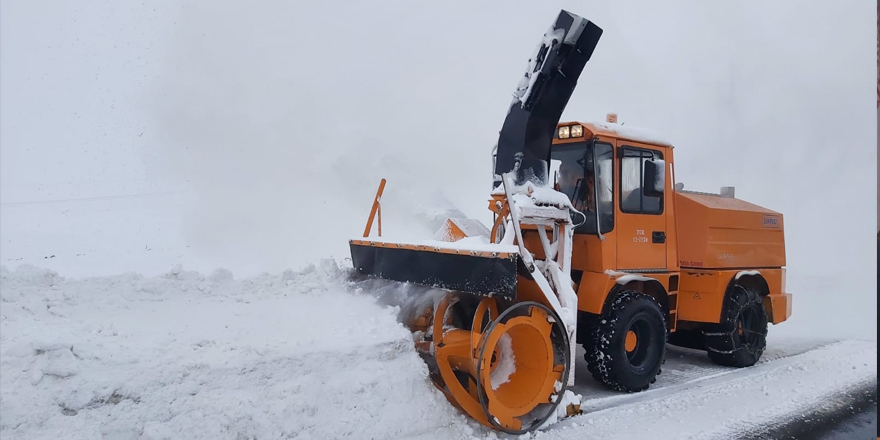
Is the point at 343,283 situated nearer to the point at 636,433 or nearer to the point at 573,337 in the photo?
the point at 573,337

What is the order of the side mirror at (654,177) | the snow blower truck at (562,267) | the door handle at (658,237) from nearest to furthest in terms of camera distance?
the snow blower truck at (562,267)
the side mirror at (654,177)
the door handle at (658,237)

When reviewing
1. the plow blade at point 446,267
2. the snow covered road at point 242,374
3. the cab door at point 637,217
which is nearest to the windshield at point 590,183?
the cab door at point 637,217

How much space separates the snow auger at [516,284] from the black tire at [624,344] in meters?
0.62

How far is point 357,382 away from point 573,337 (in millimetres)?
1818

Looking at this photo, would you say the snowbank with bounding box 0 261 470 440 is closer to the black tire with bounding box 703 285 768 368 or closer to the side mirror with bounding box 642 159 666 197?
the side mirror with bounding box 642 159 666 197

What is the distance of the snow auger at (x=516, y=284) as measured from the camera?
4.27 metres

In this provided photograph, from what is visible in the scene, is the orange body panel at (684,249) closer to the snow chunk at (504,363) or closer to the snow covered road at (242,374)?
the snow chunk at (504,363)

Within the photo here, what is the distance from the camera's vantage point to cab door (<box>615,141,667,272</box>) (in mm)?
5578

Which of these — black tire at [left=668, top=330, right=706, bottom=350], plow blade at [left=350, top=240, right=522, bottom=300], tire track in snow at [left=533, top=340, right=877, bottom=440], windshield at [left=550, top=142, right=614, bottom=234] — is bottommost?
tire track in snow at [left=533, top=340, right=877, bottom=440]

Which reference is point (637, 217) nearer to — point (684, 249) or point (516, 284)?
point (684, 249)

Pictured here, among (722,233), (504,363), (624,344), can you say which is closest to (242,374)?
(504,363)

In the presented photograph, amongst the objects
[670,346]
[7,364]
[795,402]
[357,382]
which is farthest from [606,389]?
[7,364]

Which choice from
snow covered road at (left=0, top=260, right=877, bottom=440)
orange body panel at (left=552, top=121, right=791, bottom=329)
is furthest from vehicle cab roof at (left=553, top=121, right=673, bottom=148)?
snow covered road at (left=0, top=260, right=877, bottom=440)

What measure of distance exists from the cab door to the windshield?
12cm
